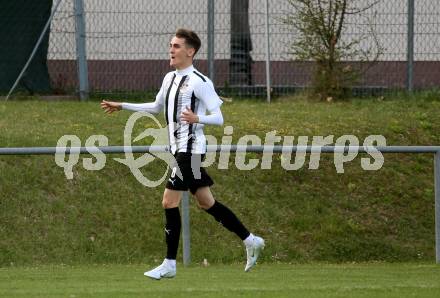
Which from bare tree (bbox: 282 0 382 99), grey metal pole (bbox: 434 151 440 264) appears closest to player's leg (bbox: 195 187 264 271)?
grey metal pole (bbox: 434 151 440 264)

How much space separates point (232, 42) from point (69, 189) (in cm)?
669

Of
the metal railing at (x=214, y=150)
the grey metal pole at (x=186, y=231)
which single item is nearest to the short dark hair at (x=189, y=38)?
the metal railing at (x=214, y=150)

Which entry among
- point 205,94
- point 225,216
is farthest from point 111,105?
point 225,216

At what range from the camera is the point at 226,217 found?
11.1 metres

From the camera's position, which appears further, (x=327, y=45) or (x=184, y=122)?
(x=327, y=45)

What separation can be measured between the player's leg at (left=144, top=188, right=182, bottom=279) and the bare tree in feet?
30.0

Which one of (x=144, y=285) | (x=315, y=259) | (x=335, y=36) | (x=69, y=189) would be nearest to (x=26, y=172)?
(x=69, y=189)

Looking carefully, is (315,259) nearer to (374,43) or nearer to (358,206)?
(358,206)

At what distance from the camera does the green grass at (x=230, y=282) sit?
1011 centimetres

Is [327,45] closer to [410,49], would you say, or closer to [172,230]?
[410,49]

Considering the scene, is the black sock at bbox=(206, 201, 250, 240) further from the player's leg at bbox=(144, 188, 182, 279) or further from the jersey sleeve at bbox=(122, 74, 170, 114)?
the jersey sleeve at bbox=(122, 74, 170, 114)

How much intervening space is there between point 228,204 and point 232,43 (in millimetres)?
6308

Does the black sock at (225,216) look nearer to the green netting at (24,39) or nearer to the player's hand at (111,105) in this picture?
the player's hand at (111,105)

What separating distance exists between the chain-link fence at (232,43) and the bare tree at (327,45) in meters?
0.33
